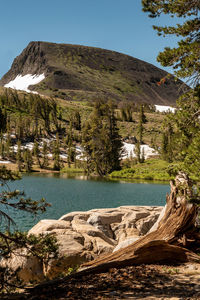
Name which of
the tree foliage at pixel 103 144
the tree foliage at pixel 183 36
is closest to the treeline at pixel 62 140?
the tree foliage at pixel 103 144

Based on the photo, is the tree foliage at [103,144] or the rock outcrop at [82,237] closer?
the rock outcrop at [82,237]

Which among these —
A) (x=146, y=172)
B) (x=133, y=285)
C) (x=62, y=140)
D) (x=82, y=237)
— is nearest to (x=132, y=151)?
(x=146, y=172)

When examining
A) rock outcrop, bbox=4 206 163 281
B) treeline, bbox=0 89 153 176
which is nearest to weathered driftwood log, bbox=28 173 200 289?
rock outcrop, bbox=4 206 163 281

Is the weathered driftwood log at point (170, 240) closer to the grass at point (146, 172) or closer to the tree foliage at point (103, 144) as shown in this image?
the grass at point (146, 172)

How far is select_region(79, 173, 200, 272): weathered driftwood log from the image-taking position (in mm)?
9492

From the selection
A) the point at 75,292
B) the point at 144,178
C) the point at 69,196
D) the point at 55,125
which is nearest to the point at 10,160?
the point at 55,125

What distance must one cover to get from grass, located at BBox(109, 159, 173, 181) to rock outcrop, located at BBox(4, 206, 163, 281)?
5424 centimetres

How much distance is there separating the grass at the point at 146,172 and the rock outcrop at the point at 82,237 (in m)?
54.2

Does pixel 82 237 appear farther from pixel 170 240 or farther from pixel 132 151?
pixel 132 151

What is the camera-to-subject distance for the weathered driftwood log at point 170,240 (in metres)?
9.49

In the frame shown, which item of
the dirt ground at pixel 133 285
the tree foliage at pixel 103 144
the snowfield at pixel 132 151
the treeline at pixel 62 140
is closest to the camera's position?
the dirt ground at pixel 133 285

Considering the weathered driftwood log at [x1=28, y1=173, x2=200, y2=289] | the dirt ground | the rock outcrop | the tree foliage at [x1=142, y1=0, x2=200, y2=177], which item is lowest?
the rock outcrop

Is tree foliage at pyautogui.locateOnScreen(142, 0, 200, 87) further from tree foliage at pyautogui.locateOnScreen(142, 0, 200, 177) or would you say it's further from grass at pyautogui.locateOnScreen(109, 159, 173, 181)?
grass at pyautogui.locateOnScreen(109, 159, 173, 181)

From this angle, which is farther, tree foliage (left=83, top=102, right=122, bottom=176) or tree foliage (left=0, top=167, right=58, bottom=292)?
tree foliage (left=83, top=102, right=122, bottom=176)
